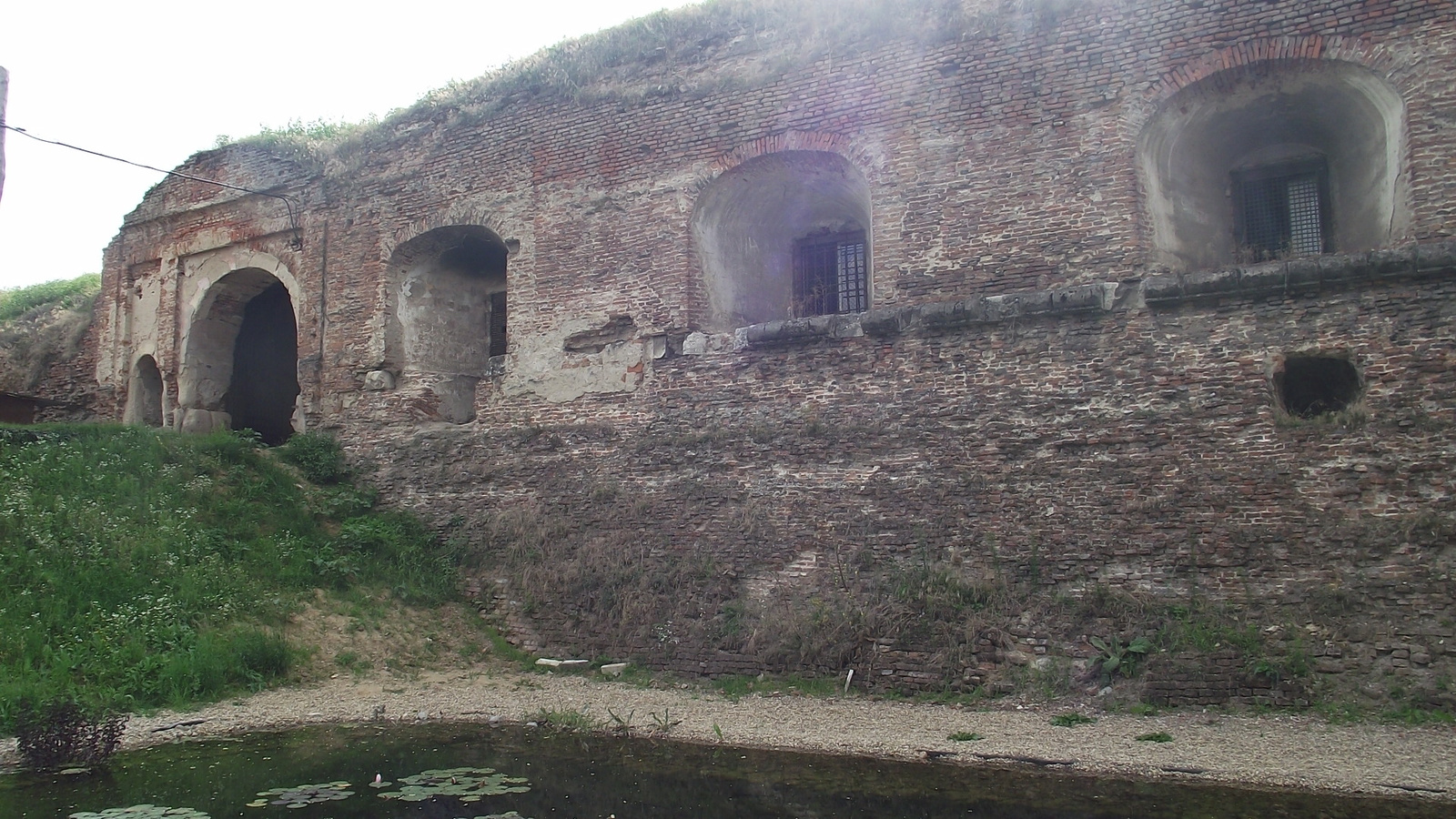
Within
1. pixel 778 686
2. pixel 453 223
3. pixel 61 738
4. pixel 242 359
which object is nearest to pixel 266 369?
pixel 242 359

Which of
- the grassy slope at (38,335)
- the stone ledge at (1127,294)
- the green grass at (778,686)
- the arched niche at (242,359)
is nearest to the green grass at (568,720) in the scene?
the green grass at (778,686)

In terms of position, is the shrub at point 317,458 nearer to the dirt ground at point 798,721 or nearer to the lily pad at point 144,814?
the dirt ground at point 798,721

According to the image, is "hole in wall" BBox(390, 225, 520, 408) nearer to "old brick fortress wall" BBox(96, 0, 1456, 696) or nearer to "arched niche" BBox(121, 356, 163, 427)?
"old brick fortress wall" BBox(96, 0, 1456, 696)

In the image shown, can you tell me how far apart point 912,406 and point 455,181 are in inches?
279

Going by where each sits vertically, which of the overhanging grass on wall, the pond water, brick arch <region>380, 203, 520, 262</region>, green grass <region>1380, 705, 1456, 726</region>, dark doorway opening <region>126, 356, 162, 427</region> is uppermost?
brick arch <region>380, 203, 520, 262</region>

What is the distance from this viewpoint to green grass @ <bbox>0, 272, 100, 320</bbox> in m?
19.8

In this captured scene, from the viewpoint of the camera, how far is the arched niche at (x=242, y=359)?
1628cm

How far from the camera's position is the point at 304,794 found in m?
6.02

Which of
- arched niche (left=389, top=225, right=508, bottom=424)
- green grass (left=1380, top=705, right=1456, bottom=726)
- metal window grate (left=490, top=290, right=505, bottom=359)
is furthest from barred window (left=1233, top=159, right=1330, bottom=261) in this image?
metal window grate (left=490, top=290, right=505, bottom=359)

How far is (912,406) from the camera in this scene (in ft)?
32.7

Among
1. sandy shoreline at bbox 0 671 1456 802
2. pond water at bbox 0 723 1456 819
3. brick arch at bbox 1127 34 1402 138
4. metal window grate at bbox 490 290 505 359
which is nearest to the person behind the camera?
pond water at bbox 0 723 1456 819

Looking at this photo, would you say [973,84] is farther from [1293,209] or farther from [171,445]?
[171,445]

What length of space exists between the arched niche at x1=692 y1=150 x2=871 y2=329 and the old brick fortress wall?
0.24 ft

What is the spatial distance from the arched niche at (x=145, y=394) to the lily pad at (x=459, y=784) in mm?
12940
